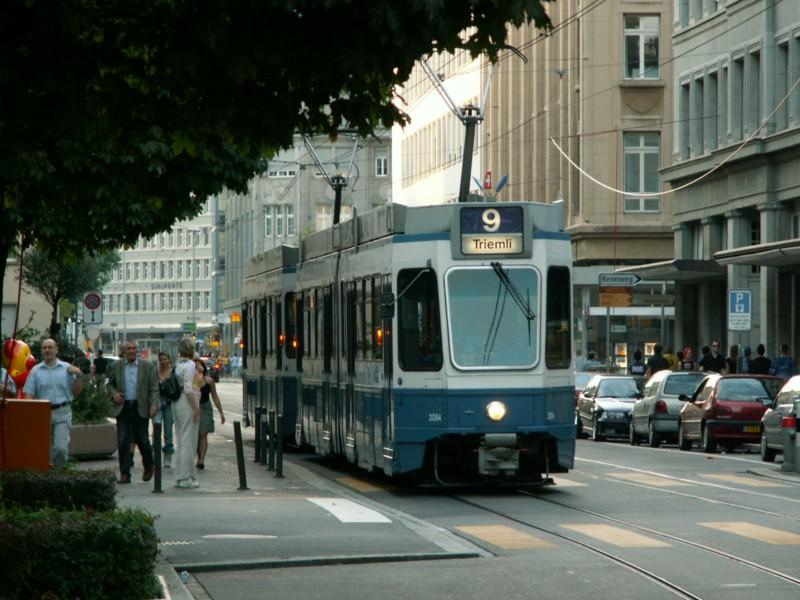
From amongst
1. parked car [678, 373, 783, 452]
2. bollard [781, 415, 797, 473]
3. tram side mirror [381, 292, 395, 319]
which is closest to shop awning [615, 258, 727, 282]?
parked car [678, 373, 783, 452]

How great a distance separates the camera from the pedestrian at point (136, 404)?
23.8m

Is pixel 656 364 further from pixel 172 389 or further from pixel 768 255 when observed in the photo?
pixel 172 389

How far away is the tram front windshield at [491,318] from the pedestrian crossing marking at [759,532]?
4.24m

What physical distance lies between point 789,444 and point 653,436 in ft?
33.5

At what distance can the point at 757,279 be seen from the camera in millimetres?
48062

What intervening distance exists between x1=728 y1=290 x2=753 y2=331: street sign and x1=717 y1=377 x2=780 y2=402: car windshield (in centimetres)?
551

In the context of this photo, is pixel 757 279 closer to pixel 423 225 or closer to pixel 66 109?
pixel 423 225

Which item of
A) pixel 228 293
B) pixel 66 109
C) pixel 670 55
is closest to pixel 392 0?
pixel 66 109

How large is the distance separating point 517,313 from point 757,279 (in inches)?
1097

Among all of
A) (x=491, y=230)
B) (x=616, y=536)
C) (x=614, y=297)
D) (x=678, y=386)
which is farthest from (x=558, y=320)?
(x=614, y=297)

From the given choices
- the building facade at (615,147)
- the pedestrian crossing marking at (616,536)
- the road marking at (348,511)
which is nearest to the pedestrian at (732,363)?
the building facade at (615,147)

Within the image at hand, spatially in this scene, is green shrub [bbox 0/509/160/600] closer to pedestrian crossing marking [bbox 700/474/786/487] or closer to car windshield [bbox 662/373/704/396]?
pedestrian crossing marking [bbox 700/474/786/487]

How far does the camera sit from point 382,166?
407 feet

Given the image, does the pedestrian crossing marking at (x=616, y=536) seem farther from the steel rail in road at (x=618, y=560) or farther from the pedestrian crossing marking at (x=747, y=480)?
the pedestrian crossing marking at (x=747, y=480)
